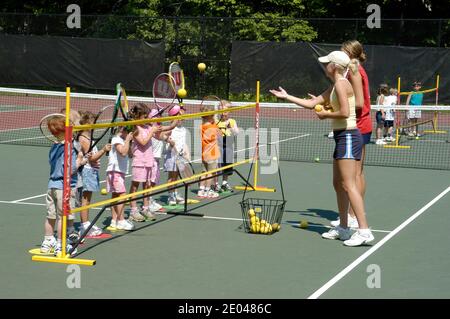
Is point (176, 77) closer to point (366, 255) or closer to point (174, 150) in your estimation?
point (174, 150)

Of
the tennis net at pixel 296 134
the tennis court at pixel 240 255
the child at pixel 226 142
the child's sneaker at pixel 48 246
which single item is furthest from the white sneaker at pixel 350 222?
the tennis net at pixel 296 134

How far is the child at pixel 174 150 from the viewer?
964cm

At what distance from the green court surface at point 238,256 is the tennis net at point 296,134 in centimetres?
306

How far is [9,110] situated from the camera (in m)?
23.9

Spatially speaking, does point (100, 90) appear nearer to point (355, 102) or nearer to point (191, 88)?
point (191, 88)

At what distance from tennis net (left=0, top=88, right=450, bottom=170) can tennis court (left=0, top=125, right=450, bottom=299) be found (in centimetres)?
300

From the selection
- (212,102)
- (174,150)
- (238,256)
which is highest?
(212,102)

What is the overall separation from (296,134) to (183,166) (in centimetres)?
987

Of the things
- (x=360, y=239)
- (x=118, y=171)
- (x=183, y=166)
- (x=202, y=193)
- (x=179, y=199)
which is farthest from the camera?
(x=202, y=193)

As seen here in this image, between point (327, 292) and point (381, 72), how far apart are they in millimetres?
18434

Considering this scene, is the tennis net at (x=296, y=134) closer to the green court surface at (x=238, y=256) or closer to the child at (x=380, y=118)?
the child at (x=380, y=118)

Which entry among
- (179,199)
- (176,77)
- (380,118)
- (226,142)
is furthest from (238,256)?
(380,118)

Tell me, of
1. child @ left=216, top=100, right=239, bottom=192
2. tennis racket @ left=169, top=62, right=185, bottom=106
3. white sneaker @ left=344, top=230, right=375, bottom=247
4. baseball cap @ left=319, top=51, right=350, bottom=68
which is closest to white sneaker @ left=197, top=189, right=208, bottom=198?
child @ left=216, top=100, right=239, bottom=192

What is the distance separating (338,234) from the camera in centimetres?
805
